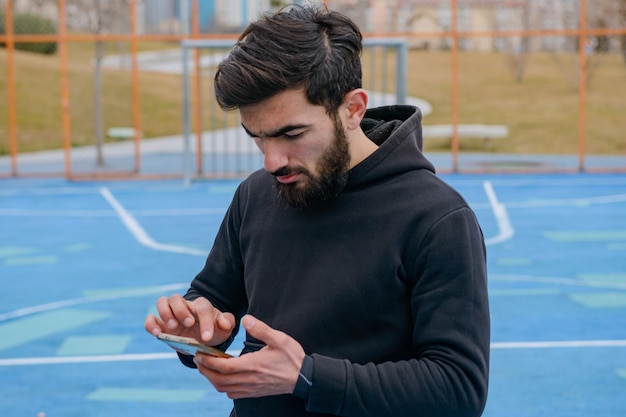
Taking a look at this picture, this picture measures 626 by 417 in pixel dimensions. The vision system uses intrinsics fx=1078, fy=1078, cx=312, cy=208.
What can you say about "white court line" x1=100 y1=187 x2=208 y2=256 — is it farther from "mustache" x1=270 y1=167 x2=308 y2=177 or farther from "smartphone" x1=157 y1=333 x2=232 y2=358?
"smartphone" x1=157 y1=333 x2=232 y2=358

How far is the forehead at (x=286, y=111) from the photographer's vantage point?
2.61 metres

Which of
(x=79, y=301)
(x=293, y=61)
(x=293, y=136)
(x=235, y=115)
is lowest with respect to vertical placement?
(x=79, y=301)

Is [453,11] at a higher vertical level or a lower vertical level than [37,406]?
higher

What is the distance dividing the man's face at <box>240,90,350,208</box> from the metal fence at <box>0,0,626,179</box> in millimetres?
14886

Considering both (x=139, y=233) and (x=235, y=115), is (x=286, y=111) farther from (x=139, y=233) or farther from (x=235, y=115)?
(x=235, y=115)

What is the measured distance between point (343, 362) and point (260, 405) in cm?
38

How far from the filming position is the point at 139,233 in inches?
535

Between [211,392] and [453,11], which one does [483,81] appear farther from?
[211,392]

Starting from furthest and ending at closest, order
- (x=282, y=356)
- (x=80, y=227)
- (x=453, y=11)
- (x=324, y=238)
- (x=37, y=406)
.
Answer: (x=453, y=11) < (x=80, y=227) < (x=37, y=406) < (x=324, y=238) < (x=282, y=356)

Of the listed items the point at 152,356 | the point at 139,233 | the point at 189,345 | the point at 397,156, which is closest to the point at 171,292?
the point at 152,356

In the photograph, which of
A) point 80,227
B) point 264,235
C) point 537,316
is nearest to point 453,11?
point 80,227

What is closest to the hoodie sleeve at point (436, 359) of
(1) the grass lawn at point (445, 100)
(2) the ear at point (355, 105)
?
(2) the ear at point (355, 105)

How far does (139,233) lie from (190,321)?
1098 cm

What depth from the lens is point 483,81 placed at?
124 ft
